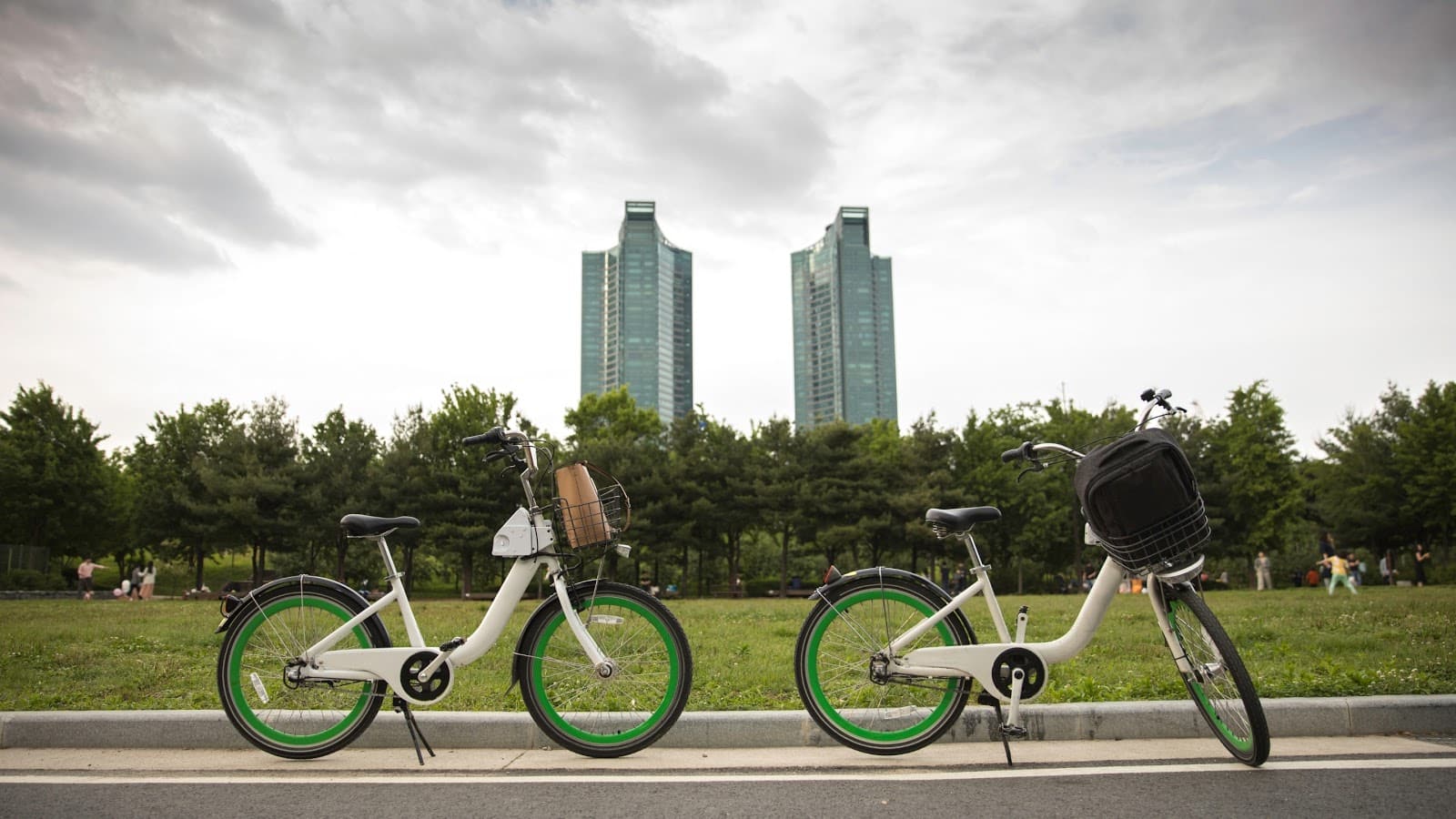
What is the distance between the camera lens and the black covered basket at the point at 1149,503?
4.32 m

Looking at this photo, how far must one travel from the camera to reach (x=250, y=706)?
5074 millimetres

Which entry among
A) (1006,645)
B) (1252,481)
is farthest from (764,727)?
(1252,481)

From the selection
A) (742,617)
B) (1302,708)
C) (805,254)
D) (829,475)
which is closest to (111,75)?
(742,617)

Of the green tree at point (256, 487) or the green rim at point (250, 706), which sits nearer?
the green rim at point (250, 706)

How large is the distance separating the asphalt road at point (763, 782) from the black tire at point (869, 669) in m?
0.17

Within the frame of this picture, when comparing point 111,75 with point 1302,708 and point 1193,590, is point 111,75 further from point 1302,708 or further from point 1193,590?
point 1302,708

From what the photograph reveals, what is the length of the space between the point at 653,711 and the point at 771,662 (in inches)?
117

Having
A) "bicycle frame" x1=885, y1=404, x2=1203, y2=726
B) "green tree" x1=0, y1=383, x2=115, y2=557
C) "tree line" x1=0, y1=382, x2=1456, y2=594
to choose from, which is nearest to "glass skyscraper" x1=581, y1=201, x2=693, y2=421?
"tree line" x1=0, y1=382, x2=1456, y2=594

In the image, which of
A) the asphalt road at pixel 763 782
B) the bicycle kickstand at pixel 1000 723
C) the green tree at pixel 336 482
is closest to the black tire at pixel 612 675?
the asphalt road at pixel 763 782

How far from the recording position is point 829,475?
43.2m

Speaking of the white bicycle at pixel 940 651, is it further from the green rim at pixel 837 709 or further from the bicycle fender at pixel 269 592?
the bicycle fender at pixel 269 592

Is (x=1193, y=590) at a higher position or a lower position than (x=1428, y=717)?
higher

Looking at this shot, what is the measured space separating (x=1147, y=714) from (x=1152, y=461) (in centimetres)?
181

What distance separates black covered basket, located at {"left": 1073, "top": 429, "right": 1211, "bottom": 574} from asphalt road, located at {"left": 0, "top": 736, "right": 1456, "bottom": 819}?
3.35 feet
